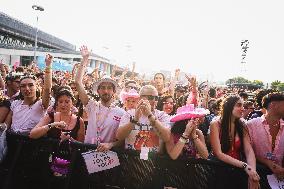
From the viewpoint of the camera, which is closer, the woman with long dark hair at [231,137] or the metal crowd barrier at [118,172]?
the metal crowd barrier at [118,172]

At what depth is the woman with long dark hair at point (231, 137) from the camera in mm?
3660

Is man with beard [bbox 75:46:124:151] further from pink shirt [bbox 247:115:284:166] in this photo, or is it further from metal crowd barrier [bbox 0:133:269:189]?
pink shirt [bbox 247:115:284:166]

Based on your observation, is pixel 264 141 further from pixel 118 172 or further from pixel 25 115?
pixel 25 115

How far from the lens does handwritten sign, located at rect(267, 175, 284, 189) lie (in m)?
3.47

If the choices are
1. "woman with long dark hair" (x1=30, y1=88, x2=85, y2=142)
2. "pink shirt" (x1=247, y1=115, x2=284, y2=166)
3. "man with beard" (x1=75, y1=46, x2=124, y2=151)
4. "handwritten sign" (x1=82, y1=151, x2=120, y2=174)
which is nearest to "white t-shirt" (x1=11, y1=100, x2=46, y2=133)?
"woman with long dark hair" (x1=30, y1=88, x2=85, y2=142)

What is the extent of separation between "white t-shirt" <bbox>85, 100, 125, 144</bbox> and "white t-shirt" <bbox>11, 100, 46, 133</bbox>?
2.98 ft

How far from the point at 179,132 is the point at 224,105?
0.74 metres

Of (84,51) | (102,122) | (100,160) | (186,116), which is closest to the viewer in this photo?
(100,160)

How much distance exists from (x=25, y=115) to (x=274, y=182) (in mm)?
3501

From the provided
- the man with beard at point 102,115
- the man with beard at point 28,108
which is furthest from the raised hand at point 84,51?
the man with beard at point 28,108

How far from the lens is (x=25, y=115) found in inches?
183

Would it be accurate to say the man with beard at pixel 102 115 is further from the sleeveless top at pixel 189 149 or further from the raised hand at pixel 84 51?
the sleeveless top at pixel 189 149

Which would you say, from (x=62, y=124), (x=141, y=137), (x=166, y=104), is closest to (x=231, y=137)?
(x=141, y=137)

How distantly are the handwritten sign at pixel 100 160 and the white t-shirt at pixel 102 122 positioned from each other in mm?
576
